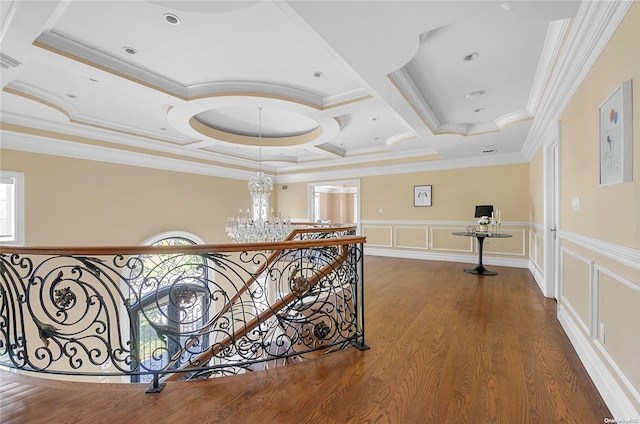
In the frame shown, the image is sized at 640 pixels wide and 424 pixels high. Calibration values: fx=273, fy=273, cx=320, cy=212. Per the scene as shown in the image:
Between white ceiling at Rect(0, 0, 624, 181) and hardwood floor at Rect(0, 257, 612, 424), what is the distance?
2.67m

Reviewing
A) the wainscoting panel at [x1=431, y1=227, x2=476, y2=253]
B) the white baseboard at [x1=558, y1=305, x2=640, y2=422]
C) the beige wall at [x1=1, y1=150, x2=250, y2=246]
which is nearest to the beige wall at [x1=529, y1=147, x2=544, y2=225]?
the wainscoting panel at [x1=431, y1=227, x2=476, y2=253]

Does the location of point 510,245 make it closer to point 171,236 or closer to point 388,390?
point 388,390

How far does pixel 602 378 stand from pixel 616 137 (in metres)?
1.61

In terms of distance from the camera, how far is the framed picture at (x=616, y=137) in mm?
1594

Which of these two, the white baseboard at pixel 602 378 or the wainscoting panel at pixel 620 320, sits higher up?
the wainscoting panel at pixel 620 320

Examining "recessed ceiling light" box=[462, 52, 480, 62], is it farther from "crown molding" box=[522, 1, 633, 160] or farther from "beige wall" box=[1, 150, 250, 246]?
"beige wall" box=[1, 150, 250, 246]

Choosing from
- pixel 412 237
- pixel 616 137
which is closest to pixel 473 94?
pixel 616 137

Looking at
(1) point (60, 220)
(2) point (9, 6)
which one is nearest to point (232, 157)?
(1) point (60, 220)

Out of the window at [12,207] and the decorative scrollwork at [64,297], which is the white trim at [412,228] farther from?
the window at [12,207]

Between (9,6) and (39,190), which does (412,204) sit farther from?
(39,190)

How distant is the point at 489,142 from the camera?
5266mm

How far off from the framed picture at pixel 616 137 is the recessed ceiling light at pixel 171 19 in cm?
331

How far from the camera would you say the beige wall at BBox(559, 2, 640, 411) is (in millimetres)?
1553

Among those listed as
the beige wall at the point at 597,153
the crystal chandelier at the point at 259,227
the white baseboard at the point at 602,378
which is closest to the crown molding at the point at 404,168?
the crystal chandelier at the point at 259,227
